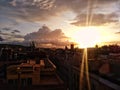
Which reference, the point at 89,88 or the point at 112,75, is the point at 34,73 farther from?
the point at 112,75

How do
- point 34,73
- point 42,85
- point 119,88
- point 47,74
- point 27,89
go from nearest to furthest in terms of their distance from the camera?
point 119,88 < point 27,89 < point 42,85 < point 34,73 < point 47,74

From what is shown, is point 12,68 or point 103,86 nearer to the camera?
point 103,86

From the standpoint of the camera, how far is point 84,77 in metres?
37.1

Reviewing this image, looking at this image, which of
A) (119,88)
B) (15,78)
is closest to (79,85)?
(15,78)

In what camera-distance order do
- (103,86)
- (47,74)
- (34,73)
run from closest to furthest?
(103,86)
(34,73)
(47,74)

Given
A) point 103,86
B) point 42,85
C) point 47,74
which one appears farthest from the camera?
point 47,74

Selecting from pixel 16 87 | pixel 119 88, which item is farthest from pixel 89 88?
pixel 119 88

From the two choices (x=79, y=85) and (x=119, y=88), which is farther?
(x=79, y=85)

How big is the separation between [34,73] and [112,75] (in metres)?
12.5

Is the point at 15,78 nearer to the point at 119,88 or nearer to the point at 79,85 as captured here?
the point at 79,85

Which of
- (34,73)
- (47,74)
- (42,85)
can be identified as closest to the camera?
(42,85)

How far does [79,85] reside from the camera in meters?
40.4

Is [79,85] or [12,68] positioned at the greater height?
[12,68]

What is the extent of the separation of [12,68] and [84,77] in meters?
12.3
